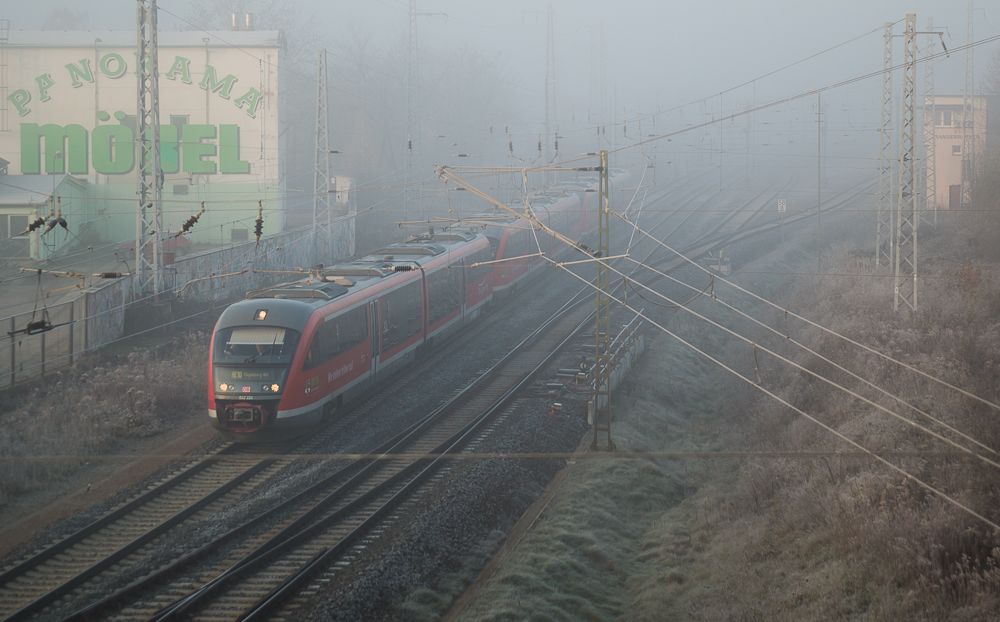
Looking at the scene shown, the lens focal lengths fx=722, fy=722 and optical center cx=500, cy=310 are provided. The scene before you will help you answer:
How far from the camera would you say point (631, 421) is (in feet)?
53.1

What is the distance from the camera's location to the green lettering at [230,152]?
37.1 metres

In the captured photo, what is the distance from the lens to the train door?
1614cm

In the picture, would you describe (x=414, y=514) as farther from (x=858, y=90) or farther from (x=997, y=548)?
(x=858, y=90)

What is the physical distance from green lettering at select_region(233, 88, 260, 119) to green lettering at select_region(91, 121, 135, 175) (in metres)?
5.69

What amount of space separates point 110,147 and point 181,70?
5.35 meters

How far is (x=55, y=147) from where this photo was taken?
120 ft

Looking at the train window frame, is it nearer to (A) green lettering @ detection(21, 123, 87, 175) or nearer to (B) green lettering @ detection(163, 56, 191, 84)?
(B) green lettering @ detection(163, 56, 191, 84)

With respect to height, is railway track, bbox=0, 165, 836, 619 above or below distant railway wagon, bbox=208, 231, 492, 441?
below

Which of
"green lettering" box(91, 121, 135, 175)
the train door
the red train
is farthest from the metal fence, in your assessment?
"green lettering" box(91, 121, 135, 175)

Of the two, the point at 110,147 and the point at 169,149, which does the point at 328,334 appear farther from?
the point at 110,147

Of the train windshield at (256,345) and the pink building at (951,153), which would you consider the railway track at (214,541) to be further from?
the pink building at (951,153)

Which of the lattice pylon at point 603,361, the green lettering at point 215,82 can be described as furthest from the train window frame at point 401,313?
the green lettering at point 215,82

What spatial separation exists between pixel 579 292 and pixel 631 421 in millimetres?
12192

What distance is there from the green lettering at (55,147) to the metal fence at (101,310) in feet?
46.3
